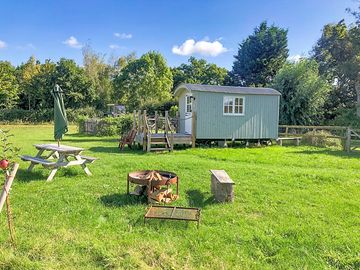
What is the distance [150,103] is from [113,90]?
576 inches

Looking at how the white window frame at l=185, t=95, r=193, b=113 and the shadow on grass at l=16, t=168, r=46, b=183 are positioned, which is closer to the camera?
the shadow on grass at l=16, t=168, r=46, b=183

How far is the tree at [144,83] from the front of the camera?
106ft

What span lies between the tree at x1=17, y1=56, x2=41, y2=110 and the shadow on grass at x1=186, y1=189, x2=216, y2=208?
37152 mm

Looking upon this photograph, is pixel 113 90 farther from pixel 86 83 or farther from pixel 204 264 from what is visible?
pixel 204 264

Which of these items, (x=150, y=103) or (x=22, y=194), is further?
(x=150, y=103)

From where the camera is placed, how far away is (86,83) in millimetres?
38219

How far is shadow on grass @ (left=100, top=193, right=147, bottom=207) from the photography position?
5309 mm

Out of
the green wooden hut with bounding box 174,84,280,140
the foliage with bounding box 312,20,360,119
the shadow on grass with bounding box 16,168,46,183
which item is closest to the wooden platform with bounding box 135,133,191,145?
the green wooden hut with bounding box 174,84,280,140

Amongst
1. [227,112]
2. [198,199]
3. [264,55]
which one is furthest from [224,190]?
[264,55]

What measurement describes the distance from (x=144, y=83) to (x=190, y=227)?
29298 millimetres

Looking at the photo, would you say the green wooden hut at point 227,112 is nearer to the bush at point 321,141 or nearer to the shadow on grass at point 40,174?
the bush at point 321,141

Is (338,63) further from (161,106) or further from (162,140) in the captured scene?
(162,140)

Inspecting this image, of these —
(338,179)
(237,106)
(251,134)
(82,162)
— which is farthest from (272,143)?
(82,162)

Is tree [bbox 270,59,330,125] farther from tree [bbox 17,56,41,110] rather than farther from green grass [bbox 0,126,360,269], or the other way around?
tree [bbox 17,56,41,110]
